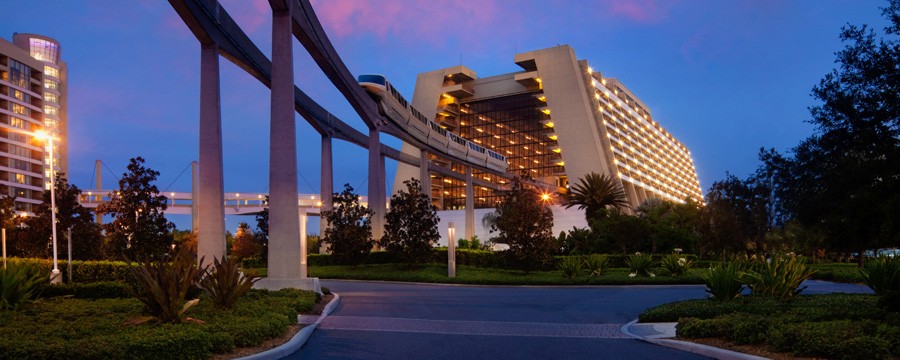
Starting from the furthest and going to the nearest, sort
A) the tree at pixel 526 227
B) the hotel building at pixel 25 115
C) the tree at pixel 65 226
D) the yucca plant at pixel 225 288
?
1. the hotel building at pixel 25 115
2. the tree at pixel 526 227
3. the tree at pixel 65 226
4. the yucca plant at pixel 225 288

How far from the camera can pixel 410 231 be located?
42.5 meters

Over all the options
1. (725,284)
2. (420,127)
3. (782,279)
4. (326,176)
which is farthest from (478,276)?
(420,127)

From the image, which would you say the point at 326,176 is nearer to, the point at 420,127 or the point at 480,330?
the point at 420,127

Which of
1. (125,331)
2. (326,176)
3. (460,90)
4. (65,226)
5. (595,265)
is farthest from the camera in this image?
(460,90)

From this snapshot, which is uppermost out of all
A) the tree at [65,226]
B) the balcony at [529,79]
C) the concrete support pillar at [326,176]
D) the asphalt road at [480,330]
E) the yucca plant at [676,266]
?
the balcony at [529,79]

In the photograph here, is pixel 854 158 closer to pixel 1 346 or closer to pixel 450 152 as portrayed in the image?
pixel 1 346

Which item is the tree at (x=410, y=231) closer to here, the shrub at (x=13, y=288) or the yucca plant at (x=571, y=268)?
the yucca plant at (x=571, y=268)

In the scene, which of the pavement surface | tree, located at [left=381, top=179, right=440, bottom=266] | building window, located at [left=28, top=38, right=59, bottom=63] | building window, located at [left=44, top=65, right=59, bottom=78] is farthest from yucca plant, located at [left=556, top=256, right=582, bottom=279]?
building window, located at [left=28, top=38, right=59, bottom=63]

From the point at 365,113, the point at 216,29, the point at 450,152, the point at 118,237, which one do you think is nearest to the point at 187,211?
the point at 450,152

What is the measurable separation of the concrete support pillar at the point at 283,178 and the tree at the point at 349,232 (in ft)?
64.9

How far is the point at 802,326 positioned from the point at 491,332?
18.2ft

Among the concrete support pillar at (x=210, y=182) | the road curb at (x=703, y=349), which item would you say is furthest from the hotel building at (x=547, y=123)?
the road curb at (x=703, y=349)

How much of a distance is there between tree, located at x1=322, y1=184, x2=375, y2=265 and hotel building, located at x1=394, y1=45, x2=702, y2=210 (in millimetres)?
55631

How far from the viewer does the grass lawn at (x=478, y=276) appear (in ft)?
111
